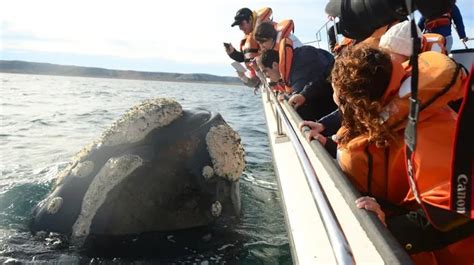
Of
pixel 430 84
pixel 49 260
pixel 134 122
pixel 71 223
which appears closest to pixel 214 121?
pixel 134 122

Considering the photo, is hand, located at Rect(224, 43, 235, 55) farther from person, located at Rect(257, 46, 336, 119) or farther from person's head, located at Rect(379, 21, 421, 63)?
person's head, located at Rect(379, 21, 421, 63)

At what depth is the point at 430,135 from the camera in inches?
73.7

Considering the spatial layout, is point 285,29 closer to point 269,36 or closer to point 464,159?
point 269,36

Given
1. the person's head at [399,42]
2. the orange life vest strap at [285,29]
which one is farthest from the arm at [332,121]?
the orange life vest strap at [285,29]

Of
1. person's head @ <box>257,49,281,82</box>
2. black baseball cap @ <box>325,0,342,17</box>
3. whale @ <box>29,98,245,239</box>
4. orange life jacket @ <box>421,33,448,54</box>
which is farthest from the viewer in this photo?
person's head @ <box>257,49,281,82</box>

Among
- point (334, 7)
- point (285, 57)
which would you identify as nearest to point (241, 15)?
point (285, 57)

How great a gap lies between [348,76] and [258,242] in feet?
6.66

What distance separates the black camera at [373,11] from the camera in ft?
5.93

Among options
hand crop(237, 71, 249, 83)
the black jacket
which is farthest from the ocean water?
hand crop(237, 71, 249, 83)

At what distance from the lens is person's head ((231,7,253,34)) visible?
7492 mm

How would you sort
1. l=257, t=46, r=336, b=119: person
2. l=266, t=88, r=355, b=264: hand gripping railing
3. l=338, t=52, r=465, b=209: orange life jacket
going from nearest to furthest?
l=266, t=88, r=355, b=264: hand gripping railing < l=338, t=52, r=465, b=209: orange life jacket < l=257, t=46, r=336, b=119: person

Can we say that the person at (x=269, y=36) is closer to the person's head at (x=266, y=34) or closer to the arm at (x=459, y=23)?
the person's head at (x=266, y=34)

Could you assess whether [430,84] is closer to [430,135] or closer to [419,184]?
[430,135]

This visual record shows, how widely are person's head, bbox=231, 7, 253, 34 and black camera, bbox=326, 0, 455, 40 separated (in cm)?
477
